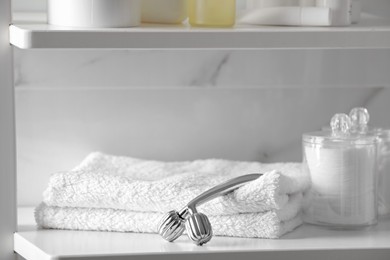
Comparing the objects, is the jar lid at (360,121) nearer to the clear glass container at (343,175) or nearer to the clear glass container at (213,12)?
the clear glass container at (343,175)

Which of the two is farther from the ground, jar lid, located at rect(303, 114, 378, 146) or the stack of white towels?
jar lid, located at rect(303, 114, 378, 146)

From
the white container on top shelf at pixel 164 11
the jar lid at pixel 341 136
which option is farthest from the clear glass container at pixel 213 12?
the jar lid at pixel 341 136

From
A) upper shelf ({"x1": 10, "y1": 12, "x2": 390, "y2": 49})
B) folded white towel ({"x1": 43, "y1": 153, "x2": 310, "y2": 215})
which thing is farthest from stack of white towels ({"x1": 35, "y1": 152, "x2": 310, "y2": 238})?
upper shelf ({"x1": 10, "y1": 12, "x2": 390, "y2": 49})

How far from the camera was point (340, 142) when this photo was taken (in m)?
1.00

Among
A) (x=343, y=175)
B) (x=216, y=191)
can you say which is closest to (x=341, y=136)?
(x=343, y=175)

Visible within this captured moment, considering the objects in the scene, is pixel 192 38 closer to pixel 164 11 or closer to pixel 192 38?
pixel 192 38

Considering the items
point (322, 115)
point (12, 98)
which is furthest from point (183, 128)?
point (12, 98)

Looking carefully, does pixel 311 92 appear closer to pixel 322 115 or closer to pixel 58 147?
pixel 322 115

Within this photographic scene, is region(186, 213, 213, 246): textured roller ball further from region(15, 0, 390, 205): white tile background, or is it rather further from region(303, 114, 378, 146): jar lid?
region(15, 0, 390, 205): white tile background

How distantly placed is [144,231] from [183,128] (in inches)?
10.0

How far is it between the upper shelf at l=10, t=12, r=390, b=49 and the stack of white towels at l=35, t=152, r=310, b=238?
157mm

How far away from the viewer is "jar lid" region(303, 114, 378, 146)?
3.30 feet

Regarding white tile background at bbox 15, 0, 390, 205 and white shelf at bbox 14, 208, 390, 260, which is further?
white tile background at bbox 15, 0, 390, 205

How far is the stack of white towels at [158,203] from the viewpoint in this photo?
3.14 feet
